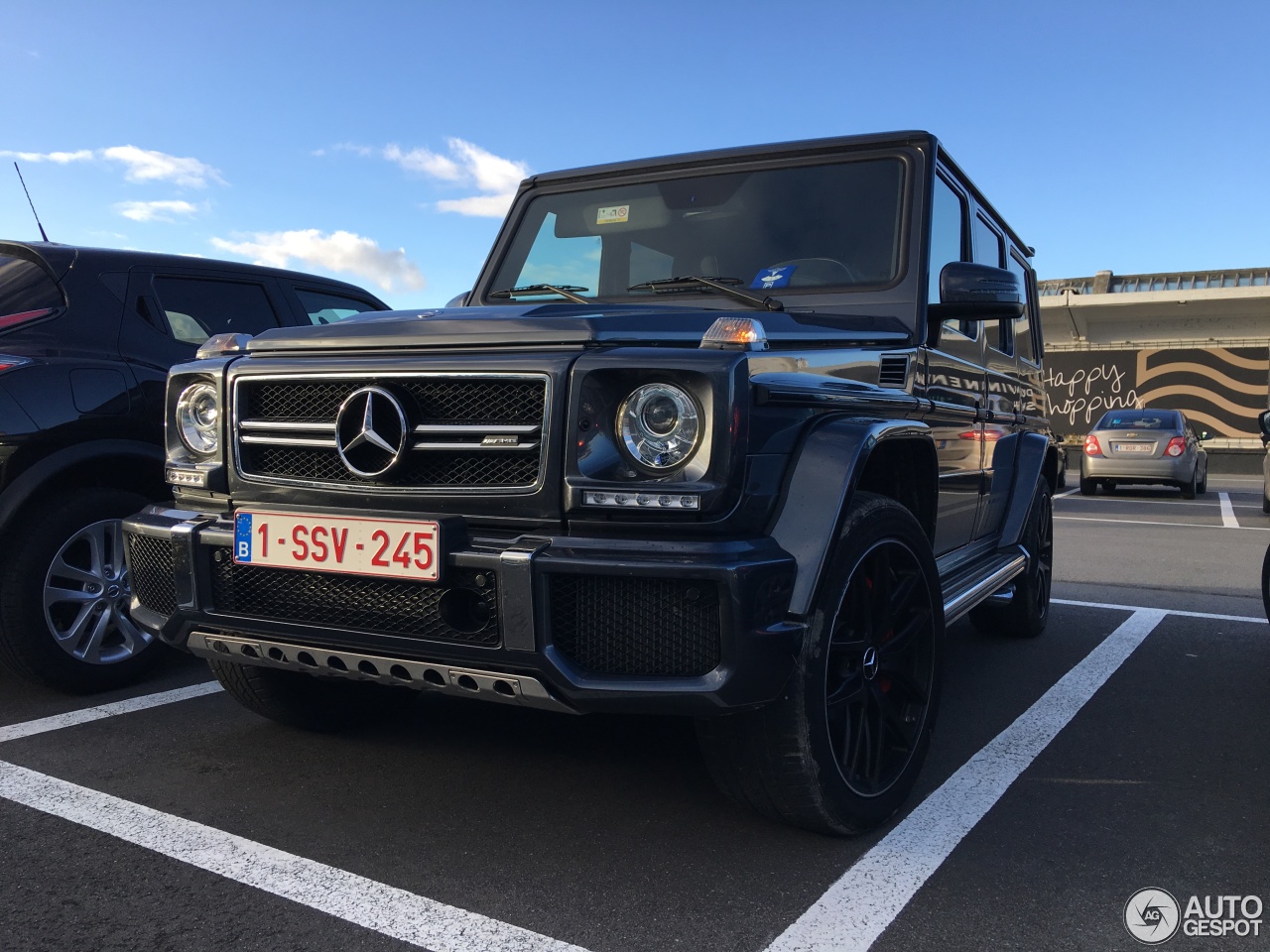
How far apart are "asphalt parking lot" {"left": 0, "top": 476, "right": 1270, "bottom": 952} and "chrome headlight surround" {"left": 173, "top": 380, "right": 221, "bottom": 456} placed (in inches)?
38.7

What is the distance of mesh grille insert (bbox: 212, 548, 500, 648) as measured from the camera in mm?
2354

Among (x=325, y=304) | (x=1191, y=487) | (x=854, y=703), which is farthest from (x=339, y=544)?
(x=1191, y=487)

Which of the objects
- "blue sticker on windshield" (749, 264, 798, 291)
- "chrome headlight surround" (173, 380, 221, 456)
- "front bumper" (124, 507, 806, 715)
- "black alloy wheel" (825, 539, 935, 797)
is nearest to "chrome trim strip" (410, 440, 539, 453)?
"front bumper" (124, 507, 806, 715)

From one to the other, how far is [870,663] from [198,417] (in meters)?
1.96

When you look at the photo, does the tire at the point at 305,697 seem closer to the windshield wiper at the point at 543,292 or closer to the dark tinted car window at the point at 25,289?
the windshield wiper at the point at 543,292

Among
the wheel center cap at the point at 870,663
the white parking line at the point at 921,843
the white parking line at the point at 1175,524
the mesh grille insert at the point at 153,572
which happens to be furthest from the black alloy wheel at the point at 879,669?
the white parking line at the point at 1175,524

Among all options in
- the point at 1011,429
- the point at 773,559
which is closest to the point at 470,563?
the point at 773,559

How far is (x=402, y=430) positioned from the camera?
8.18 feet

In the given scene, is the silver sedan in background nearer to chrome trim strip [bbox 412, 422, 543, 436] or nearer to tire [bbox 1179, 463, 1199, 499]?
tire [bbox 1179, 463, 1199, 499]

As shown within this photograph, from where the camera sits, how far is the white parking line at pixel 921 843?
7.19 feet

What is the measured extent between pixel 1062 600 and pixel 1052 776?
355 cm

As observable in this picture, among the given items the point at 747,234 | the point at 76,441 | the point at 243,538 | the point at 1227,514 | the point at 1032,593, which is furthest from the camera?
the point at 1227,514

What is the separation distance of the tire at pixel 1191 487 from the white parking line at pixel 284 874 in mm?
16011

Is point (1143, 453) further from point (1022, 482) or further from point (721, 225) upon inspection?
point (721, 225)
